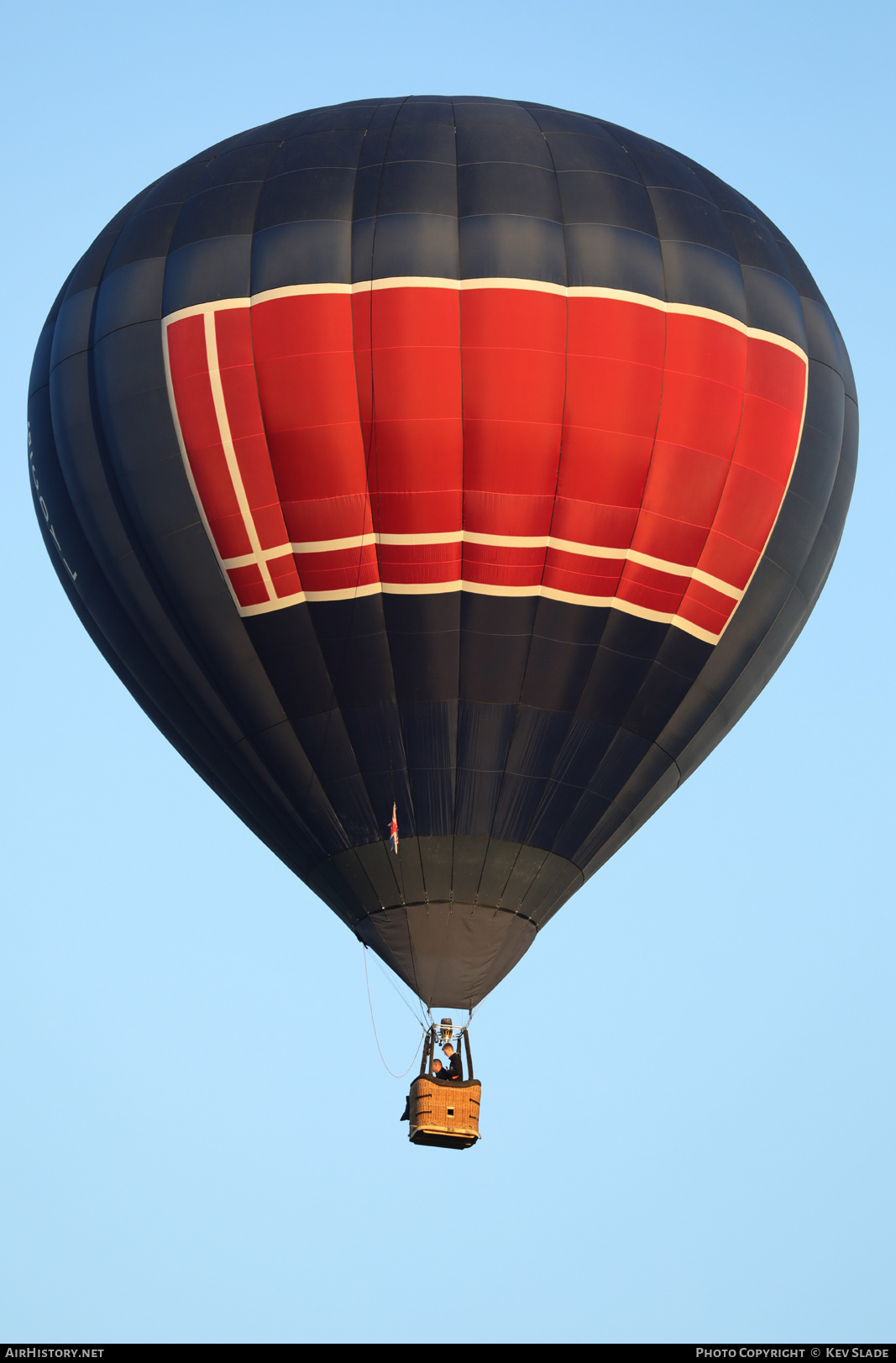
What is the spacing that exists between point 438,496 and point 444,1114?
4.70 m

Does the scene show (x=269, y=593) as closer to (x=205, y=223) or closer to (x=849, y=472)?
(x=205, y=223)

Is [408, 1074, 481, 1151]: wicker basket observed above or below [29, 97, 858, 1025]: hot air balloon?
below

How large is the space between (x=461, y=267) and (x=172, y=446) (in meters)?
2.66

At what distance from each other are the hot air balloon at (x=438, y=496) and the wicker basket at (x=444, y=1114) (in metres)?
0.87

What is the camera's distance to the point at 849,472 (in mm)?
20297

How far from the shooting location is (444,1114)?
17.7 metres

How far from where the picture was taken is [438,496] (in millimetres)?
17969

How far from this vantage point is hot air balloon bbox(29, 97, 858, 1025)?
18.0m

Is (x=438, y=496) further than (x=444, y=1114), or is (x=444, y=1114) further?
(x=438, y=496)

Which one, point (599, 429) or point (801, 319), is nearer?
point (599, 429)

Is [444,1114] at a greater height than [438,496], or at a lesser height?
lesser

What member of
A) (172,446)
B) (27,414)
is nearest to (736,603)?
(172,446)

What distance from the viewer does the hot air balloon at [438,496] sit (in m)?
18.0

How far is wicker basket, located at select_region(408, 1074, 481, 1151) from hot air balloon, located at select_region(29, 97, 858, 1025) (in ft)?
2.84
